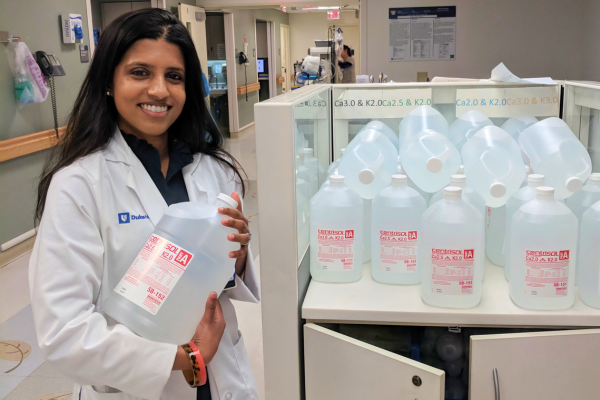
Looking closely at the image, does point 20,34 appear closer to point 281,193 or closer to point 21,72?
point 21,72

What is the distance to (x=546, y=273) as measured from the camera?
3.86 ft

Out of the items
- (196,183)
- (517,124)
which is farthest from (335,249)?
(517,124)

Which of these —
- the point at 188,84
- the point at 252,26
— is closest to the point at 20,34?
the point at 188,84

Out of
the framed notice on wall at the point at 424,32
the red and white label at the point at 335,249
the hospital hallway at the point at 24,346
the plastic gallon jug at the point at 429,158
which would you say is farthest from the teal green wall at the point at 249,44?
Answer: the red and white label at the point at 335,249

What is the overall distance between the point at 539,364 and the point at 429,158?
57 cm

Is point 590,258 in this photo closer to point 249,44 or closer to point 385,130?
point 385,130

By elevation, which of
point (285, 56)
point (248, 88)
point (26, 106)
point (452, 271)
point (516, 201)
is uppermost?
point (285, 56)

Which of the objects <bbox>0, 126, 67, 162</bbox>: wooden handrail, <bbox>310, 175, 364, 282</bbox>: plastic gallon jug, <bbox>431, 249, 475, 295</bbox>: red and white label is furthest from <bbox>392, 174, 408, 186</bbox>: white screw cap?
<bbox>0, 126, 67, 162</bbox>: wooden handrail

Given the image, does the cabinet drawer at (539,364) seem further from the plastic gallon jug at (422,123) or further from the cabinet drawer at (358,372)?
the plastic gallon jug at (422,123)

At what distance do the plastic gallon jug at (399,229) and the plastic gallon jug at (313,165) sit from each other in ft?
0.78

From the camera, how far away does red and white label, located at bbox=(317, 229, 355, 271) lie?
1320 millimetres

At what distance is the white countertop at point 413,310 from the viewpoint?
1.21 metres

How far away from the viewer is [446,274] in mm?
1209

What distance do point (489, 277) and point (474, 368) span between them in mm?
312
